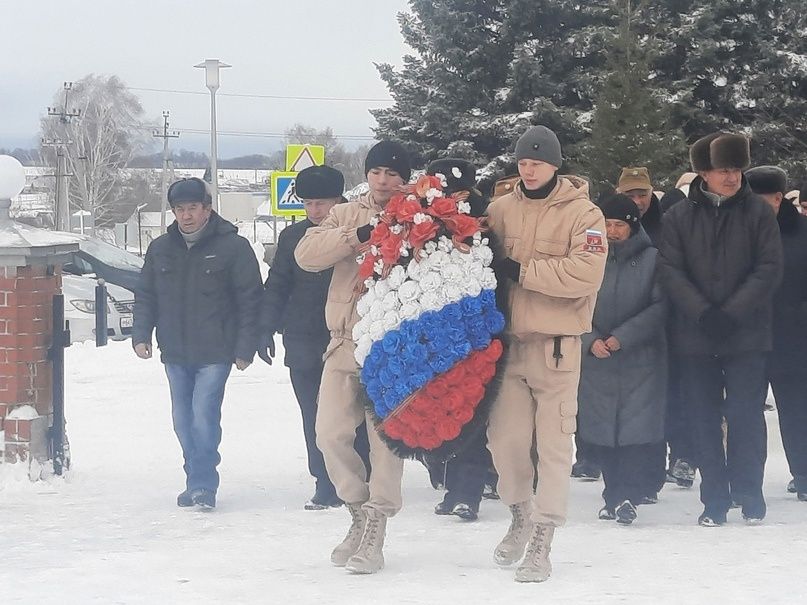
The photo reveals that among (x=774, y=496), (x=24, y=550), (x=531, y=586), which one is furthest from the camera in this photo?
(x=774, y=496)

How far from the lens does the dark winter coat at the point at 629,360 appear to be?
21.1 ft

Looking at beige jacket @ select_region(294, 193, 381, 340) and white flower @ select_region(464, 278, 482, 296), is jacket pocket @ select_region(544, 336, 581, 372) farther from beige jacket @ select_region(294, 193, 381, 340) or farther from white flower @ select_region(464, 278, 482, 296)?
beige jacket @ select_region(294, 193, 381, 340)

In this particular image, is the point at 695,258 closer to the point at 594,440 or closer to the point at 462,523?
the point at 594,440

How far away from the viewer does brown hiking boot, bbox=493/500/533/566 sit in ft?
17.2

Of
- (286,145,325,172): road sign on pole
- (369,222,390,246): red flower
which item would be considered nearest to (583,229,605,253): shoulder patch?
(369,222,390,246): red flower

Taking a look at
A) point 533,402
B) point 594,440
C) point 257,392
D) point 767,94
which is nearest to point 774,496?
point 594,440

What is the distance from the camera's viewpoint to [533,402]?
5.29m

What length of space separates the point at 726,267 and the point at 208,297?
288 centimetres

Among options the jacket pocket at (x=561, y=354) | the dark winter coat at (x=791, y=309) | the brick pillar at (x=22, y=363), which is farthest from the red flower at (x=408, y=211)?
the brick pillar at (x=22, y=363)

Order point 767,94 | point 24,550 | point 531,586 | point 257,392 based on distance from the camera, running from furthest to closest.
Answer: point 767,94 < point 257,392 < point 24,550 < point 531,586

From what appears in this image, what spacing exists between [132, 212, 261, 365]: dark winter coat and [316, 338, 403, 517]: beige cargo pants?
1470 mm

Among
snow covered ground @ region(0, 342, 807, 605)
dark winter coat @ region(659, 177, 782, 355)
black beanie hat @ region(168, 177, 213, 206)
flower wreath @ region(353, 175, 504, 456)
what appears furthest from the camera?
black beanie hat @ region(168, 177, 213, 206)

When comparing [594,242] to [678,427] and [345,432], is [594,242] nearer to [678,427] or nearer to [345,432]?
[345,432]

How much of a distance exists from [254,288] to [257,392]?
4.60m
